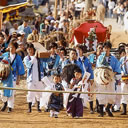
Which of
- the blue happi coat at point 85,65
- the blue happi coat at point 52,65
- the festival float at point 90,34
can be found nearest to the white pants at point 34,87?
the blue happi coat at point 52,65

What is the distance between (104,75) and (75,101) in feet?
2.66

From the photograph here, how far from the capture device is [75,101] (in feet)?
32.4

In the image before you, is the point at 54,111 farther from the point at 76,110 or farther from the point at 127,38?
the point at 127,38

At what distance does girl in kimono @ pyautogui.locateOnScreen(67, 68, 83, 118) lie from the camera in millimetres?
9883

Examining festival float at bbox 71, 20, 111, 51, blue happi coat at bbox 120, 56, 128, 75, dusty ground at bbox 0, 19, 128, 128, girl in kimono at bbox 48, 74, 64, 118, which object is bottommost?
dusty ground at bbox 0, 19, 128, 128

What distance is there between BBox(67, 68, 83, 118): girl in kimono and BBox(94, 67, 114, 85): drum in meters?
0.39

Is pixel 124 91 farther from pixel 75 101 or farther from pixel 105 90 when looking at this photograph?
pixel 75 101

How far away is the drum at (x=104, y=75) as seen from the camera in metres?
9.93

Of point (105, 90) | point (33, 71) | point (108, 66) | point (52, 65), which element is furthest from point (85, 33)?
point (105, 90)

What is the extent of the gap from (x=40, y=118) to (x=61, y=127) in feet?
2.66

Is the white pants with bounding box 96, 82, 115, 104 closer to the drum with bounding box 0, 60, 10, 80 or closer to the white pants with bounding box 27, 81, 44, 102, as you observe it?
the white pants with bounding box 27, 81, 44, 102

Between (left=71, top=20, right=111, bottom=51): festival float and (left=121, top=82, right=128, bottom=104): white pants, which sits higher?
(left=71, top=20, right=111, bottom=51): festival float

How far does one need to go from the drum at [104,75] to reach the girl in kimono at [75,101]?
389 mm

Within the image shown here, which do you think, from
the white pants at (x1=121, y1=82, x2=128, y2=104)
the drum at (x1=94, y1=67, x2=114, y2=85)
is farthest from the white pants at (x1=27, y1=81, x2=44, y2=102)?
the white pants at (x1=121, y1=82, x2=128, y2=104)
